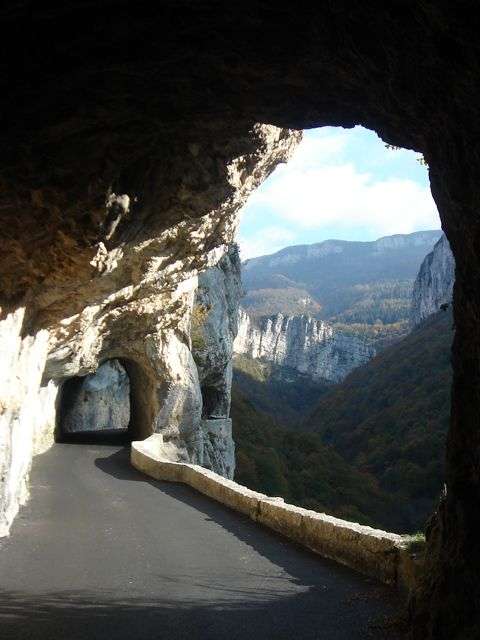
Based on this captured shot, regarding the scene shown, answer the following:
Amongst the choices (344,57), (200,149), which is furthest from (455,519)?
(200,149)

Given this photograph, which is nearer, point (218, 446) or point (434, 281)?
point (218, 446)

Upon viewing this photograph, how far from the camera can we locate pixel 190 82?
6.75m

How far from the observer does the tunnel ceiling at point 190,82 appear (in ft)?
15.8

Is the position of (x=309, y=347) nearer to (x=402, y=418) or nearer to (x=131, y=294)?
(x=402, y=418)

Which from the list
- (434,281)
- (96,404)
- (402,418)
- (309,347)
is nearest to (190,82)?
(96,404)

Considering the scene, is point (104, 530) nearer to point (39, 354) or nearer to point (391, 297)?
point (39, 354)

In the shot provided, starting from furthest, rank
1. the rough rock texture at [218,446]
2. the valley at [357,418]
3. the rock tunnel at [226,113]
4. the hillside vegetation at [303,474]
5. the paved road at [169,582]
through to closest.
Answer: the valley at [357,418] < the hillside vegetation at [303,474] < the rough rock texture at [218,446] < the paved road at [169,582] < the rock tunnel at [226,113]

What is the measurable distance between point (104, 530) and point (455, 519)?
28.3 feet

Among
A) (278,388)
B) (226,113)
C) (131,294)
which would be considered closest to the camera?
(226,113)

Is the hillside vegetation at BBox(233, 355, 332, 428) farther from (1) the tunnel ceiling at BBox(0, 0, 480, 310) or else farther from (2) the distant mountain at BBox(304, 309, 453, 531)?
(1) the tunnel ceiling at BBox(0, 0, 480, 310)

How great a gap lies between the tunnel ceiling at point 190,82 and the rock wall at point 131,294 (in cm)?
99

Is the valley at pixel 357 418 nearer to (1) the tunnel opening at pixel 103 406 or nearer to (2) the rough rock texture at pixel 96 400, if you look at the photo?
(2) the rough rock texture at pixel 96 400

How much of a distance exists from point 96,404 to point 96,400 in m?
0.29

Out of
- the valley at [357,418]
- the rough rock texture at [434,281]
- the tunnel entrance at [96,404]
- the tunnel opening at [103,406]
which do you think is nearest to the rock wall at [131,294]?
the tunnel opening at [103,406]
